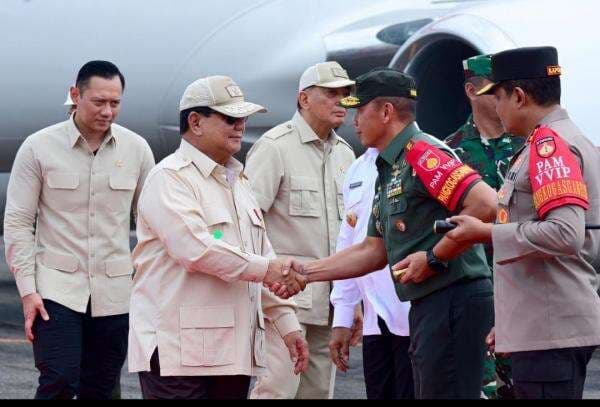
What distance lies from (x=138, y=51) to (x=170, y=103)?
417 millimetres

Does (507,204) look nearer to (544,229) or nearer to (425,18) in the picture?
(544,229)

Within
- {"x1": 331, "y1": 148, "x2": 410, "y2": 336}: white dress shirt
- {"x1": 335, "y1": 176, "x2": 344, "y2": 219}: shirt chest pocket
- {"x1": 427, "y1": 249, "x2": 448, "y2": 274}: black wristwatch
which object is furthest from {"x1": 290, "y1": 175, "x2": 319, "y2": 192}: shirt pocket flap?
{"x1": 427, "y1": 249, "x2": 448, "y2": 274}: black wristwatch

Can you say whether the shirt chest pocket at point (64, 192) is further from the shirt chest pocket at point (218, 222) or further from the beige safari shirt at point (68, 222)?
the shirt chest pocket at point (218, 222)

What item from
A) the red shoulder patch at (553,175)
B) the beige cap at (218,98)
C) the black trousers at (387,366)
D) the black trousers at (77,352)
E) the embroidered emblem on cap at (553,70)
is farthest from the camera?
the black trousers at (77,352)

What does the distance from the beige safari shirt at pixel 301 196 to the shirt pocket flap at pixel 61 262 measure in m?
0.81

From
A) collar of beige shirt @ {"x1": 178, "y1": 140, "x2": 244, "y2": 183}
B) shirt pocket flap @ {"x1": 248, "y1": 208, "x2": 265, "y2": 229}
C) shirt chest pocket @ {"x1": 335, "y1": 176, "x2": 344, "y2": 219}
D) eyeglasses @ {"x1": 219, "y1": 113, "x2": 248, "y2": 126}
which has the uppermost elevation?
eyeglasses @ {"x1": 219, "y1": 113, "x2": 248, "y2": 126}

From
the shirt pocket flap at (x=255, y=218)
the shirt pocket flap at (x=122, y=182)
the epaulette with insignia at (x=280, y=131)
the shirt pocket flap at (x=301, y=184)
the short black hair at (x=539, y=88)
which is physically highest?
the short black hair at (x=539, y=88)

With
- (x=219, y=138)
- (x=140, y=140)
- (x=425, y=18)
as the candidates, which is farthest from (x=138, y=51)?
(x=219, y=138)

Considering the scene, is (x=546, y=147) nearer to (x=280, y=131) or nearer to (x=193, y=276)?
(x=193, y=276)

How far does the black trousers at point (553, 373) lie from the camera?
3.76 meters

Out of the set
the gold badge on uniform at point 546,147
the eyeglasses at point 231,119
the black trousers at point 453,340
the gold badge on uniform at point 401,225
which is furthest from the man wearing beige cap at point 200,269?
the gold badge on uniform at point 546,147

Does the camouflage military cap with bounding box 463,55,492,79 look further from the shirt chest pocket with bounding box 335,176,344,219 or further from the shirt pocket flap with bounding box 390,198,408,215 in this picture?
the shirt pocket flap with bounding box 390,198,408,215

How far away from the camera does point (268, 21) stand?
9.40m

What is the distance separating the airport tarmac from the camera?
696 centimetres
